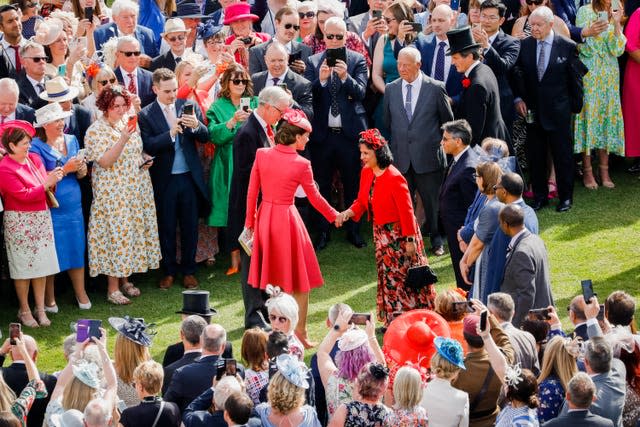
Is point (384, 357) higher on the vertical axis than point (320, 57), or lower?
lower

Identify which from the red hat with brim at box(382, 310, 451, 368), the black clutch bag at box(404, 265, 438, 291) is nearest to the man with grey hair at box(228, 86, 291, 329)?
the black clutch bag at box(404, 265, 438, 291)

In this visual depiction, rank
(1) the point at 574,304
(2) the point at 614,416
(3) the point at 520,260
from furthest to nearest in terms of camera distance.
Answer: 1. (3) the point at 520,260
2. (1) the point at 574,304
3. (2) the point at 614,416

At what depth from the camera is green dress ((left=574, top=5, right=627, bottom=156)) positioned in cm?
1387

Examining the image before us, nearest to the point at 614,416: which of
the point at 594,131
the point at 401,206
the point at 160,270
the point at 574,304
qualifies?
the point at 574,304

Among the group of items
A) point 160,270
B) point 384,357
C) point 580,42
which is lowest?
point 160,270

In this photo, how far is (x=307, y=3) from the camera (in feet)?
45.3

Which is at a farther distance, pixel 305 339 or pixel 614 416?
pixel 305 339

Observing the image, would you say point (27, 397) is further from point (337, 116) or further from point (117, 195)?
point (337, 116)

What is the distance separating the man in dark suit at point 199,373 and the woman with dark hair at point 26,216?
375 cm

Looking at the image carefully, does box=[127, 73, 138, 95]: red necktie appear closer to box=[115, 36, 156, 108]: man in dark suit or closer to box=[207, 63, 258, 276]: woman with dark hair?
box=[115, 36, 156, 108]: man in dark suit

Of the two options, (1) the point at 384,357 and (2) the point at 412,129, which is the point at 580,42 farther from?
(1) the point at 384,357

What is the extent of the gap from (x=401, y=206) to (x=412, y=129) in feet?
7.34

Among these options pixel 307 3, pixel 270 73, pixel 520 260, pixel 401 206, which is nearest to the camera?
pixel 520 260

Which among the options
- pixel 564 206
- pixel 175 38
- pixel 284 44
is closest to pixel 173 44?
pixel 175 38
